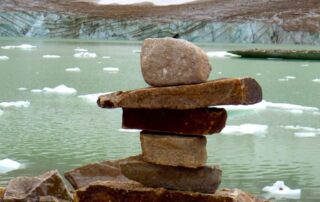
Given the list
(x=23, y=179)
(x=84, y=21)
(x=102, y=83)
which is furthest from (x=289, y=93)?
(x=84, y=21)

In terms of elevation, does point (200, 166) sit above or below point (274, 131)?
above

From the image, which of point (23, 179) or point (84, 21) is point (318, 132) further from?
point (84, 21)

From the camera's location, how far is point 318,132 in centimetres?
1234

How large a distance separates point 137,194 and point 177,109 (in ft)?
2.56

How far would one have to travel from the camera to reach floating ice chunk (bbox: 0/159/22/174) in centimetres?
860

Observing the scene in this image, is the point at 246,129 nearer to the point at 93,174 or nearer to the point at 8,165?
the point at 8,165

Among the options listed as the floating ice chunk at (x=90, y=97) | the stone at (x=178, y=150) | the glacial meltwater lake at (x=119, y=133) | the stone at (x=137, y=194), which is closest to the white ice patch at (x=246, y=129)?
the glacial meltwater lake at (x=119, y=133)

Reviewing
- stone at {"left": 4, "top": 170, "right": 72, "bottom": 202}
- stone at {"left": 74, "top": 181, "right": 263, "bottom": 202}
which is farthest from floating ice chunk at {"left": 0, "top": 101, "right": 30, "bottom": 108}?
stone at {"left": 74, "top": 181, "right": 263, "bottom": 202}

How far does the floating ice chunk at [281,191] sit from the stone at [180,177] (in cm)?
227

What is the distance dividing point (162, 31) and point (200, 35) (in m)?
3.10

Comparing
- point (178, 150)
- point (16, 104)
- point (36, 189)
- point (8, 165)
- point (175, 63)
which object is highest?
point (175, 63)

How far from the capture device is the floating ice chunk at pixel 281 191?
765cm

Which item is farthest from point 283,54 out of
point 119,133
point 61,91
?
point 119,133

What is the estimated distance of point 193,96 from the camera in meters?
5.27
